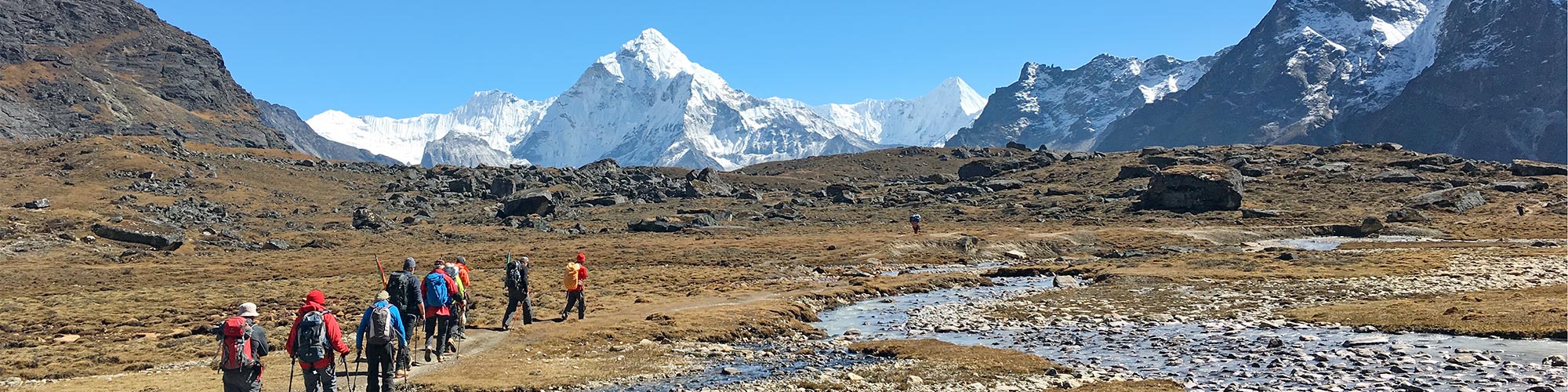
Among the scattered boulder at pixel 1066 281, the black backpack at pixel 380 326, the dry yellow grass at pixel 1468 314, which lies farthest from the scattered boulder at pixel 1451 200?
the black backpack at pixel 380 326

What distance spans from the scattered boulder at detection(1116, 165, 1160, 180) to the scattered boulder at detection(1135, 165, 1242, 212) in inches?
1367

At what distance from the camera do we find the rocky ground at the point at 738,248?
26.6 m

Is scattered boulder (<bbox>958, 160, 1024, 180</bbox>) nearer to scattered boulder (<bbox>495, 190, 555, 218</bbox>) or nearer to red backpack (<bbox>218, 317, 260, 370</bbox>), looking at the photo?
scattered boulder (<bbox>495, 190, 555, 218</bbox>)

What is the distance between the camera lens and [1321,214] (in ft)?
304

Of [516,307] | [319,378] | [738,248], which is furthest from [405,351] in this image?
[738,248]

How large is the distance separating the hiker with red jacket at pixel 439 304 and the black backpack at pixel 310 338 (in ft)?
18.6

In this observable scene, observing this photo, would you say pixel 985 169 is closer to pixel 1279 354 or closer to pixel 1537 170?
pixel 1537 170

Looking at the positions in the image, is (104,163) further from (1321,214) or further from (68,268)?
(1321,214)

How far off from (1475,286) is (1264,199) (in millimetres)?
75324

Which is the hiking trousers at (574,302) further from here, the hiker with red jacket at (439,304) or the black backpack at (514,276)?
the hiker with red jacket at (439,304)

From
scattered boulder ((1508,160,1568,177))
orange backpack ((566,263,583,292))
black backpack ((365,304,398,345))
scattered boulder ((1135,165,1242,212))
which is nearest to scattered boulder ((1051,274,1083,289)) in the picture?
orange backpack ((566,263,583,292))

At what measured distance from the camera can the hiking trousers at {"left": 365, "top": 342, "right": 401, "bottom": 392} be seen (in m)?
18.5

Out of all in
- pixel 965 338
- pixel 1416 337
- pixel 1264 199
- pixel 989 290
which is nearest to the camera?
pixel 1416 337

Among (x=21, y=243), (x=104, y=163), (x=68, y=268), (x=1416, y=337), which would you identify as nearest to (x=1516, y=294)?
(x=1416, y=337)
